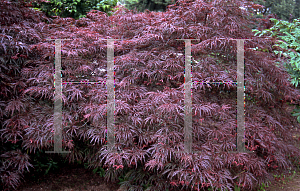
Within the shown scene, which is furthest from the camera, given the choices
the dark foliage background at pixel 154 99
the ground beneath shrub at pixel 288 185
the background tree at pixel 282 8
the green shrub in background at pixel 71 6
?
the background tree at pixel 282 8

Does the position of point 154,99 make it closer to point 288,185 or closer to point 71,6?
point 288,185

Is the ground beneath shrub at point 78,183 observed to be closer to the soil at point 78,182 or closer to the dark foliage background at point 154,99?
the soil at point 78,182

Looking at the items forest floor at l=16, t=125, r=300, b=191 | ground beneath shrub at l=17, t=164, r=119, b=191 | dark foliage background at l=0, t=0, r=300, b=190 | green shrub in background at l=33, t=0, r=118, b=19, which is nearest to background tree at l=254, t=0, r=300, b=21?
green shrub in background at l=33, t=0, r=118, b=19

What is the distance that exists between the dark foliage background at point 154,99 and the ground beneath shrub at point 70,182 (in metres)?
0.30

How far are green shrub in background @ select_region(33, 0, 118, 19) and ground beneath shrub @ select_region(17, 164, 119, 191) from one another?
2673 millimetres

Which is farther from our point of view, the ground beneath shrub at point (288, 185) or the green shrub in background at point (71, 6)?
the green shrub in background at point (71, 6)

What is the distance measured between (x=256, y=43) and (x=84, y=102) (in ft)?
5.94

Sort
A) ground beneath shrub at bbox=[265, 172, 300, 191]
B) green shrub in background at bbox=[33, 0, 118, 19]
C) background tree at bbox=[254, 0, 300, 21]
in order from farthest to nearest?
background tree at bbox=[254, 0, 300, 21] → green shrub in background at bbox=[33, 0, 118, 19] → ground beneath shrub at bbox=[265, 172, 300, 191]

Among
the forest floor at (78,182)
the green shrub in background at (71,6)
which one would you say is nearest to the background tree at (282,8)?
the green shrub in background at (71,6)

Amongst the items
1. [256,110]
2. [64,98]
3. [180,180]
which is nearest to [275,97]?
[256,110]

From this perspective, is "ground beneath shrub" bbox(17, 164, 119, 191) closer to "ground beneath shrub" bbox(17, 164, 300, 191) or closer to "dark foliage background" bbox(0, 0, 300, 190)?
"ground beneath shrub" bbox(17, 164, 300, 191)

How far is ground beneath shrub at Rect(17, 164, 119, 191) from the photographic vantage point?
2443mm

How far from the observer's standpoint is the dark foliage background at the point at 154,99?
1.81m

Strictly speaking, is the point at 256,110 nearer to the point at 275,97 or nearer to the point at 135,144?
the point at 275,97
